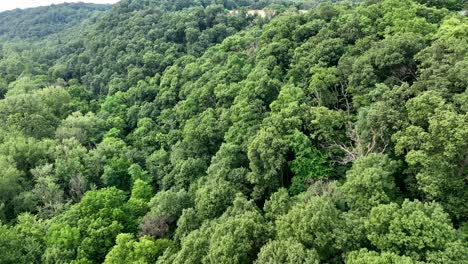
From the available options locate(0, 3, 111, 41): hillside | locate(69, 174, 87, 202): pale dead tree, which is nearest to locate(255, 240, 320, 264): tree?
locate(69, 174, 87, 202): pale dead tree

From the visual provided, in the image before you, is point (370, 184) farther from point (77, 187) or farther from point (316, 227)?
point (77, 187)

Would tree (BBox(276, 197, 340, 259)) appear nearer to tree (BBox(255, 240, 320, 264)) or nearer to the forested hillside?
the forested hillside

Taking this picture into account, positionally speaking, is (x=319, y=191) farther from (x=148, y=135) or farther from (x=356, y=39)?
(x=148, y=135)

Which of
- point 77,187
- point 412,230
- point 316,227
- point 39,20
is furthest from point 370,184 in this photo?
point 39,20

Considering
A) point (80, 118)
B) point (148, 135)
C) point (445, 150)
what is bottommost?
point (148, 135)

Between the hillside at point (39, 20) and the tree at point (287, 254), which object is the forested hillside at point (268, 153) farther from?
the hillside at point (39, 20)

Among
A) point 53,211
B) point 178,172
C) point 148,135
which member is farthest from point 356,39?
point 53,211
